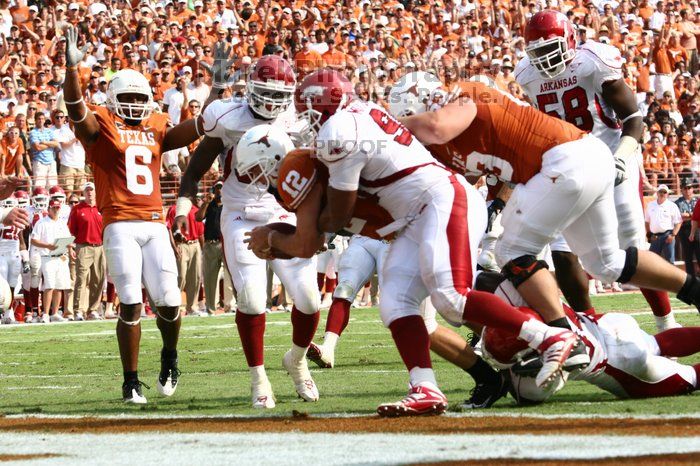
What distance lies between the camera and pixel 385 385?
21.1ft

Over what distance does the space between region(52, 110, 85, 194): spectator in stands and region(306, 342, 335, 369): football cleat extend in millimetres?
9095

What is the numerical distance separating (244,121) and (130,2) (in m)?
13.9

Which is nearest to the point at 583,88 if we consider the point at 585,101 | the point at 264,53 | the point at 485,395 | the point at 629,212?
the point at 585,101

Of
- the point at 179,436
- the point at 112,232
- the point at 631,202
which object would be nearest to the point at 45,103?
the point at 112,232

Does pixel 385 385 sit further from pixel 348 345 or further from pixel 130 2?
pixel 130 2

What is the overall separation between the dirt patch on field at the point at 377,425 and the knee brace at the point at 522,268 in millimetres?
873

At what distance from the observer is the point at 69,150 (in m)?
15.9

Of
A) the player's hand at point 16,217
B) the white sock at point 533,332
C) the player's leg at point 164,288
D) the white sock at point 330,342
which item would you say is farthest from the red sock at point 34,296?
the white sock at point 533,332

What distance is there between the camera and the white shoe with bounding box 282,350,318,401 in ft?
19.5

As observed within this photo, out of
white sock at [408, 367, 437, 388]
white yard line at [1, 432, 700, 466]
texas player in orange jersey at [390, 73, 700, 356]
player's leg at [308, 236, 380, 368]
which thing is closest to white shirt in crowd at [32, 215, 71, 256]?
player's leg at [308, 236, 380, 368]

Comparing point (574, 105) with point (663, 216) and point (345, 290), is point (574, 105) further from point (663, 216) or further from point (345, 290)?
point (663, 216)

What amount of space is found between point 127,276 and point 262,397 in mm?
1306

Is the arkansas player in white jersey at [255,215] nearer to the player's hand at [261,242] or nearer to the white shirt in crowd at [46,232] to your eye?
the player's hand at [261,242]

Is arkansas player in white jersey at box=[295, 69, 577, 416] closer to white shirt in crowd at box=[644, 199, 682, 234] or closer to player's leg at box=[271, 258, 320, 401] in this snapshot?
player's leg at box=[271, 258, 320, 401]
